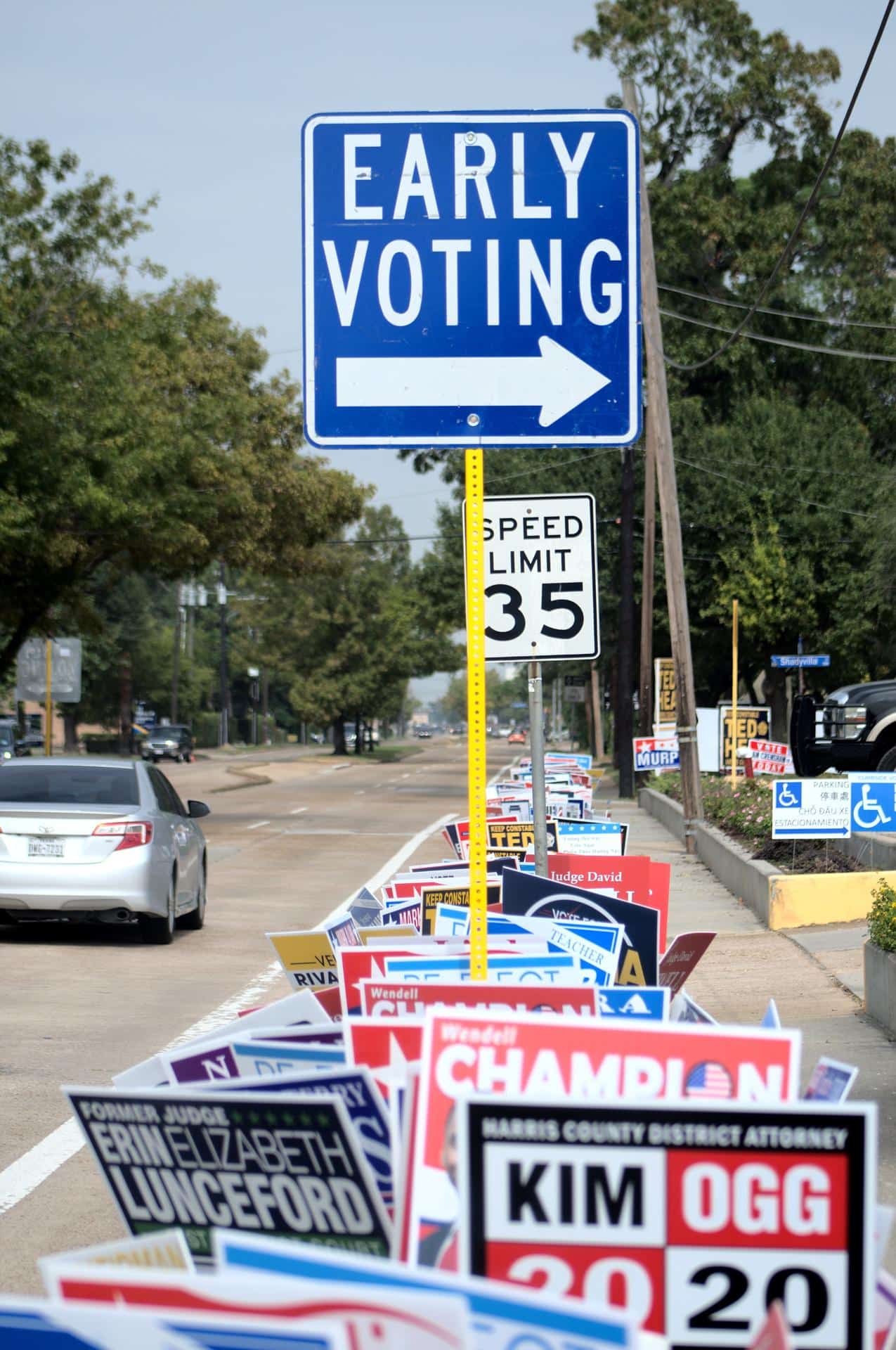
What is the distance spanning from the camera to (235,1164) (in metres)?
2.67

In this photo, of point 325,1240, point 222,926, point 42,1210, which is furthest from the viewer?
point 222,926

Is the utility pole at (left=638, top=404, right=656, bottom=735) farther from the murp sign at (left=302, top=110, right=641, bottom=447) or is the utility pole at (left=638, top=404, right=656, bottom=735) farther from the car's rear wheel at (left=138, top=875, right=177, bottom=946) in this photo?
the murp sign at (left=302, top=110, right=641, bottom=447)

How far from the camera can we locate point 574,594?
A: 823 cm

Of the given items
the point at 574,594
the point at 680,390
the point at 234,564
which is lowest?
the point at 574,594

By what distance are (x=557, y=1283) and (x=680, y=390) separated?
167 ft

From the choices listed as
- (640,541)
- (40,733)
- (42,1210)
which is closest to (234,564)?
(640,541)

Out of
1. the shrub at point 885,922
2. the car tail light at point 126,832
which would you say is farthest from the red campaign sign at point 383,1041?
the car tail light at point 126,832

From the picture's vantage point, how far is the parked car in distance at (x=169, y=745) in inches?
3002

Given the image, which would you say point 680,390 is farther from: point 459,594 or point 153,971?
point 153,971

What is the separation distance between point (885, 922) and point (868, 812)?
5941mm

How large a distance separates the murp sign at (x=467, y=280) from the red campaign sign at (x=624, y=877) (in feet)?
9.88

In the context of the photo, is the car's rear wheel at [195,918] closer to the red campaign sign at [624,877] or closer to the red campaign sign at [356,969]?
the red campaign sign at [624,877]

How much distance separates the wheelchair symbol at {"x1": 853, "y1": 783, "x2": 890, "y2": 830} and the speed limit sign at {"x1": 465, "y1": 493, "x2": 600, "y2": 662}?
718 centimetres

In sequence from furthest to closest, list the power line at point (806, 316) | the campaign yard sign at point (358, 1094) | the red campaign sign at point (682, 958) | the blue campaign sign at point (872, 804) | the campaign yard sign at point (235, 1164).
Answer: the power line at point (806, 316), the blue campaign sign at point (872, 804), the red campaign sign at point (682, 958), the campaign yard sign at point (358, 1094), the campaign yard sign at point (235, 1164)
